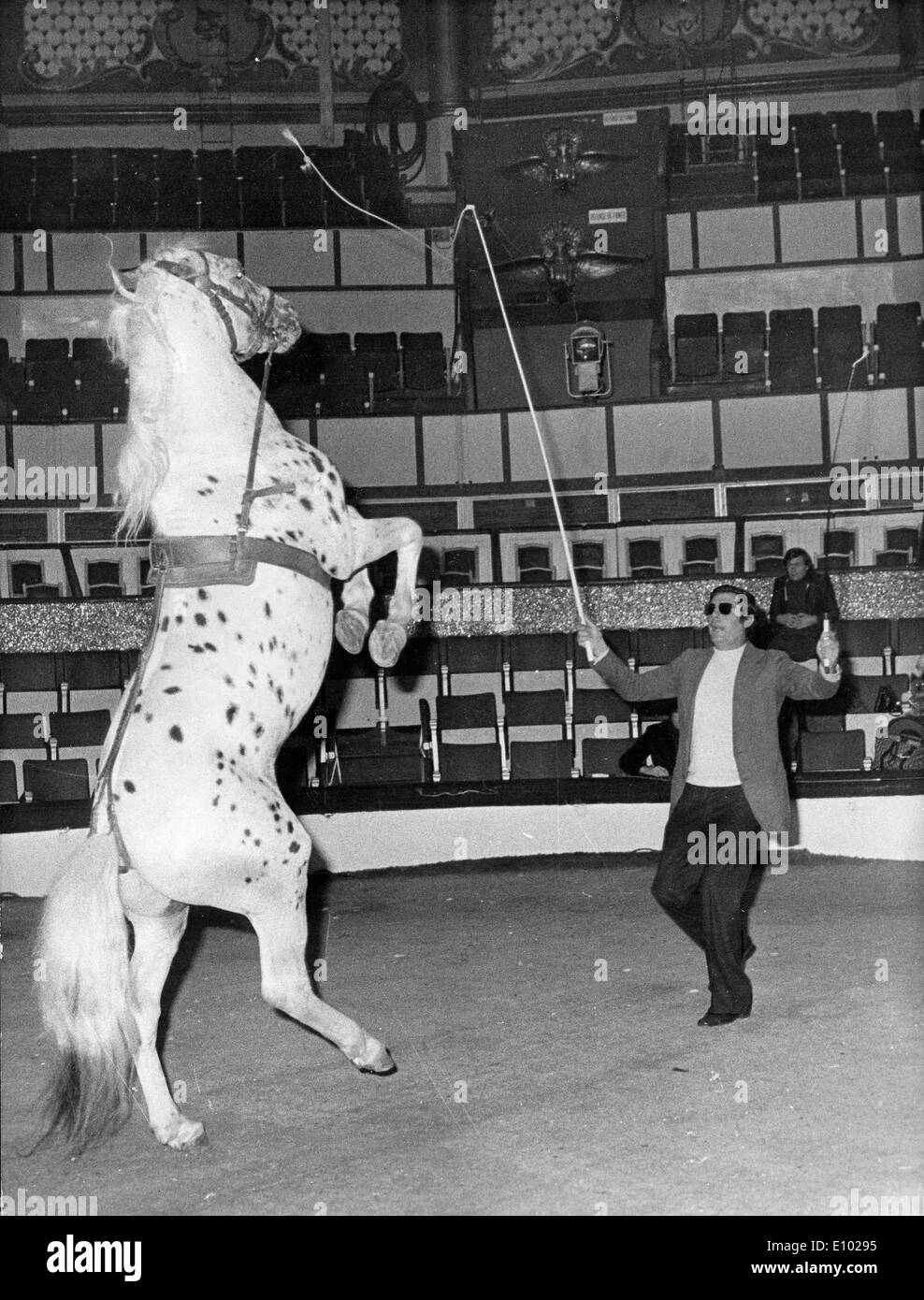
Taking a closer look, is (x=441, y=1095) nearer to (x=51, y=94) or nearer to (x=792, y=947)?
(x=792, y=947)

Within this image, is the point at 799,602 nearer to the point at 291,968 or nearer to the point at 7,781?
the point at 7,781

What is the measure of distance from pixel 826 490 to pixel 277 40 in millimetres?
9310

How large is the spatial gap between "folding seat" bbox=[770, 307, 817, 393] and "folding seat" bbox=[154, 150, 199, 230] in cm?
620

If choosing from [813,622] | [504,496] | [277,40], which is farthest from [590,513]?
[277,40]

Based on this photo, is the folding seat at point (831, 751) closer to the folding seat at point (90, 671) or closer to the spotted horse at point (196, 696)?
the folding seat at point (90, 671)

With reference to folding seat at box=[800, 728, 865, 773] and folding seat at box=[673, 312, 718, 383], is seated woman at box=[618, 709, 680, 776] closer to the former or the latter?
folding seat at box=[800, 728, 865, 773]

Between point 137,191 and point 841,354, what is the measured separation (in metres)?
7.65

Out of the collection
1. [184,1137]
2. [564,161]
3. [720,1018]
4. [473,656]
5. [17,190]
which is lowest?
→ [720,1018]

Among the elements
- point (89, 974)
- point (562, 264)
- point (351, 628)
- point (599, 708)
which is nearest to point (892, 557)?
point (599, 708)

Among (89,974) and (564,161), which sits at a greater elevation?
(564,161)

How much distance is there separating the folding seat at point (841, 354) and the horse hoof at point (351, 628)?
399 inches

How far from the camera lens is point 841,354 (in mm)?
13125

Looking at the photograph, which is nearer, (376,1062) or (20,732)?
(376,1062)

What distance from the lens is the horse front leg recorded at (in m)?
3.71
